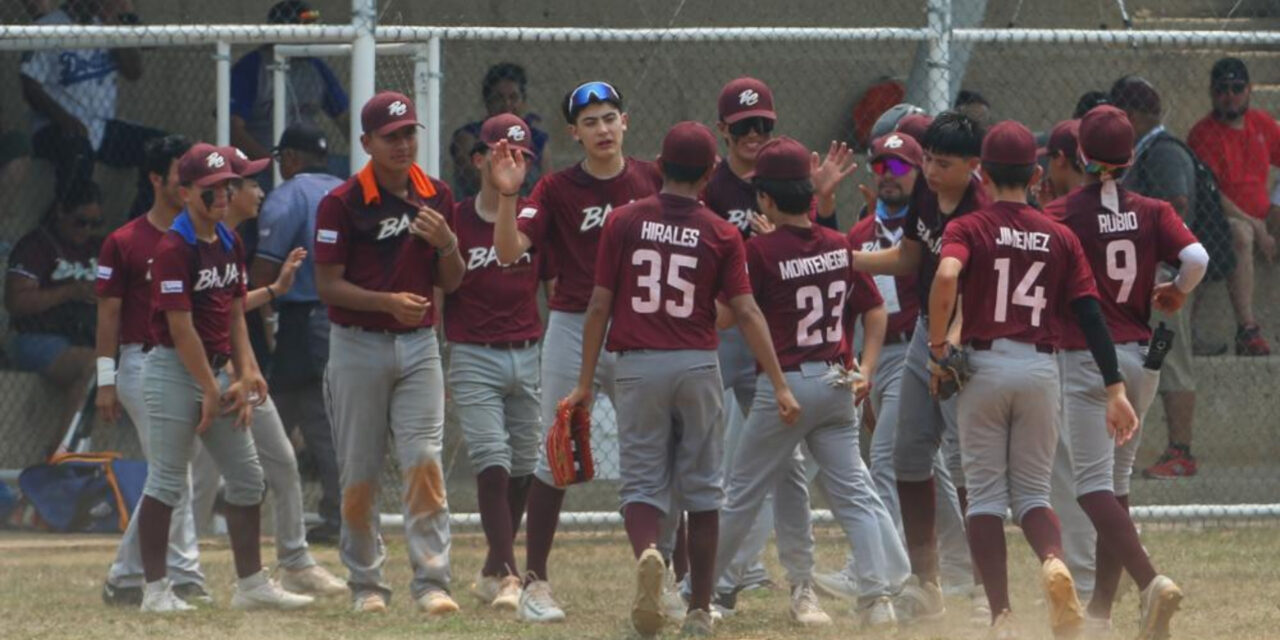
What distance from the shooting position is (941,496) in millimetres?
8203

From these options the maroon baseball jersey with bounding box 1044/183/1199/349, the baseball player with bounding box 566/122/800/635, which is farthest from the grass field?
the maroon baseball jersey with bounding box 1044/183/1199/349

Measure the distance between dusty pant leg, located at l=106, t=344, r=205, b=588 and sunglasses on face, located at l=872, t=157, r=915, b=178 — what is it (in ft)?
10.0

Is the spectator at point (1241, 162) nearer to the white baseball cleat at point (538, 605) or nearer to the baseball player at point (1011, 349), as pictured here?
the baseball player at point (1011, 349)

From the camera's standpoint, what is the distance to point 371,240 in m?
8.00

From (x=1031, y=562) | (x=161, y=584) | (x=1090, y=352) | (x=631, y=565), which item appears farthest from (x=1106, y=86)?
(x=161, y=584)

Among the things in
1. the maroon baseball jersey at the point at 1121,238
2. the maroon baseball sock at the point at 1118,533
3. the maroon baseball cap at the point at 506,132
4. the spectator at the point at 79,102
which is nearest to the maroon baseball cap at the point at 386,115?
the maroon baseball cap at the point at 506,132

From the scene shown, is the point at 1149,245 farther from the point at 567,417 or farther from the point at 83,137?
the point at 83,137

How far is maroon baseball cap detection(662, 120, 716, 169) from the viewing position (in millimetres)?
7258

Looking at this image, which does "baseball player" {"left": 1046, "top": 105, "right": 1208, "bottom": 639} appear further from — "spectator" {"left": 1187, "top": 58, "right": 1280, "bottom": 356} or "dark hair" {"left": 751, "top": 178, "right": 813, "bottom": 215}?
"spectator" {"left": 1187, "top": 58, "right": 1280, "bottom": 356}

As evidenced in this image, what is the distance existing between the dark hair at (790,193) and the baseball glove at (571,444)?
40.2 inches

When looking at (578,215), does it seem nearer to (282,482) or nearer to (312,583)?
(282,482)

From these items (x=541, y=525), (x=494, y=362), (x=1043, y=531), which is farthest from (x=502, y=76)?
(x=1043, y=531)

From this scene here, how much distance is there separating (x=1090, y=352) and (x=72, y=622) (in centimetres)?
397

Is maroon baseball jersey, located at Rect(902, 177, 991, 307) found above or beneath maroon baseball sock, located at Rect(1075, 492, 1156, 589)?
above
